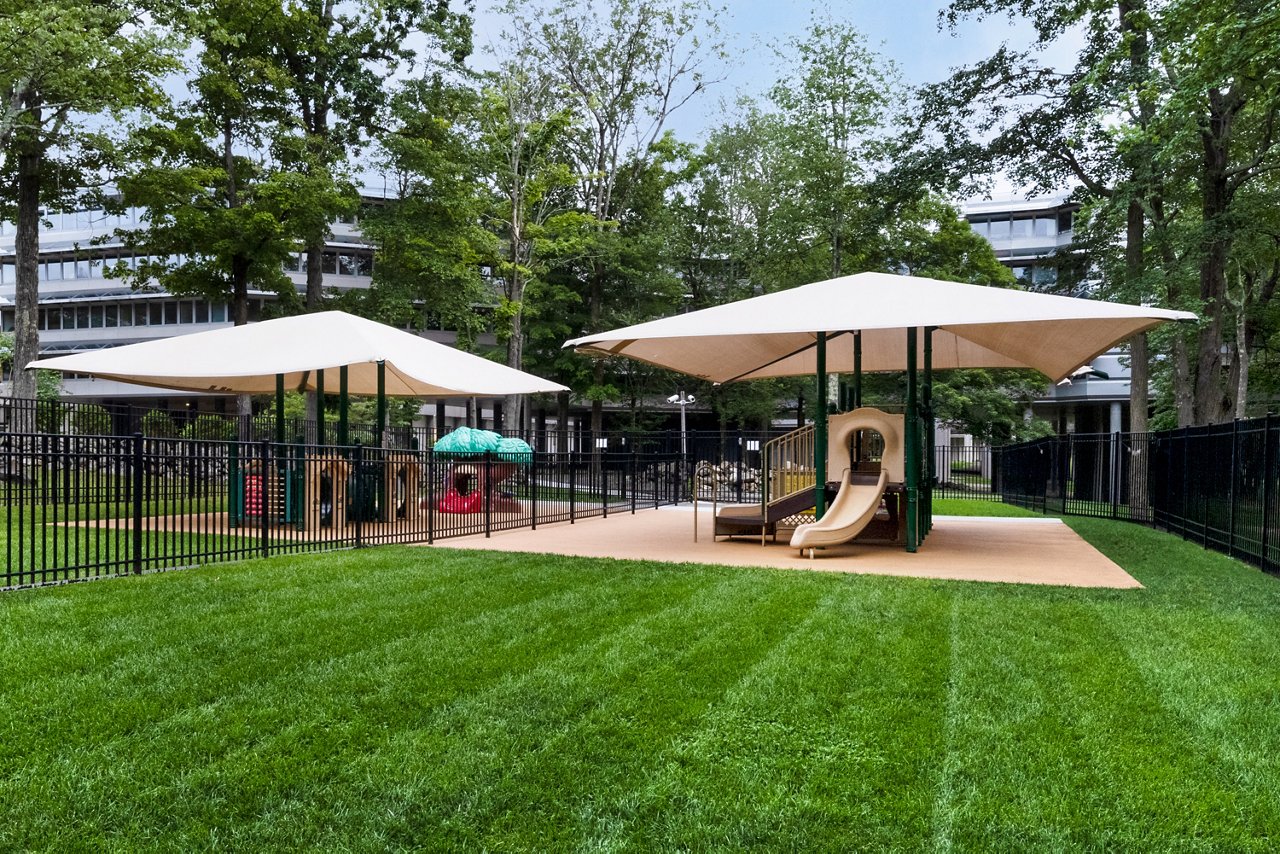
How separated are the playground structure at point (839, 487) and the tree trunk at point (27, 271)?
17.6 meters

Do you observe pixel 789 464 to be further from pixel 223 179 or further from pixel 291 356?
pixel 223 179

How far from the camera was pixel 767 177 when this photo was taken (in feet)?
113

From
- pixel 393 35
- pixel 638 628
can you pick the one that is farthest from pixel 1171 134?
pixel 393 35

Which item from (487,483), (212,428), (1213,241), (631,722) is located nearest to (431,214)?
→ (212,428)

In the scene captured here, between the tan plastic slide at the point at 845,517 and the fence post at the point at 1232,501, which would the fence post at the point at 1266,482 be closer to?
the fence post at the point at 1232,501

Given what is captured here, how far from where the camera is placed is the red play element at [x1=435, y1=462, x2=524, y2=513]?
46.1 feet

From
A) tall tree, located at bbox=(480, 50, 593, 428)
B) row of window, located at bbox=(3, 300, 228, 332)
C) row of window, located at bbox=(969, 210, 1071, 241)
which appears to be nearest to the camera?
tall tree, located at bbox=(480, 50, 593, 428)

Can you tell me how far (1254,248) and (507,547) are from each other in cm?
2339

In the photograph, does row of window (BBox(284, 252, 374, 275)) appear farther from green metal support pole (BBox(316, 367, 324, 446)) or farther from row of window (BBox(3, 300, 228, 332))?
green metal support pole (BBox(316, 367, 324, 446))

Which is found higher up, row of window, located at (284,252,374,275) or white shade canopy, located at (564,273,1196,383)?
row of window, located at (284,252,374,275)

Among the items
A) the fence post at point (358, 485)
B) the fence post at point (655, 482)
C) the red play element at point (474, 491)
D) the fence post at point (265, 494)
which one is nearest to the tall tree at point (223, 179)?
the red play element at point (474, 491)

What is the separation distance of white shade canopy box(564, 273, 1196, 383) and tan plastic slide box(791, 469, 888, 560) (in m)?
2.16

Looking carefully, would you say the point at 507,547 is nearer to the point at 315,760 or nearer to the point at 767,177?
the point at 315,760

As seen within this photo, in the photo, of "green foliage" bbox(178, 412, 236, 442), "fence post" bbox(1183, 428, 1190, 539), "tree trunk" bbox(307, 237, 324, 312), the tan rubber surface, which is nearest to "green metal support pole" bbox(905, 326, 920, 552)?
the tan rubber surface
